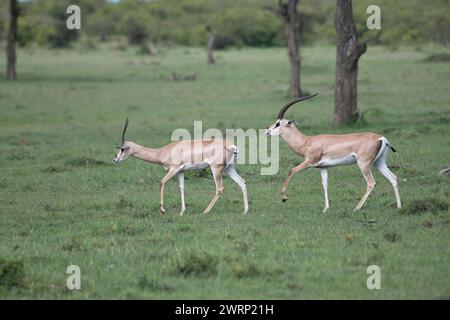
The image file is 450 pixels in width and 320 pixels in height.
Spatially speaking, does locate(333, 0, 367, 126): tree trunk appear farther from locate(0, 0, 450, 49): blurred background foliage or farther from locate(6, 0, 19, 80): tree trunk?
locate(6, 0, 19, 80): tree trunk

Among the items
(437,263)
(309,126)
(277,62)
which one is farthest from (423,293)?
(277,62)

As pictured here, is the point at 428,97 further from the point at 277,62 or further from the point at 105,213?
the point at 277,62

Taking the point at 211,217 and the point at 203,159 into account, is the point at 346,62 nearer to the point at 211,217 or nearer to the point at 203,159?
the point at 203,159

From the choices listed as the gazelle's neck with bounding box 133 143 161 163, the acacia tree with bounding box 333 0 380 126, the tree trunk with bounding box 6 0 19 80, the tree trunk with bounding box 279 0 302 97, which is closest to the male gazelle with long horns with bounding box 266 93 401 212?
the gazelle's neck with bounding box 133 143 161 163

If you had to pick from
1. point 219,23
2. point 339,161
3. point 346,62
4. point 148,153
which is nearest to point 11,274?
point 148,153

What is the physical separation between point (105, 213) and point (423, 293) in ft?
15.2

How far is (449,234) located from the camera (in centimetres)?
828

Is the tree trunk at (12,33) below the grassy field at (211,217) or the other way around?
the other way around

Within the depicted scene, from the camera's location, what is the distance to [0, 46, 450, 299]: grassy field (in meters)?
6.96

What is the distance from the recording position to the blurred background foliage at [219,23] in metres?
34.6

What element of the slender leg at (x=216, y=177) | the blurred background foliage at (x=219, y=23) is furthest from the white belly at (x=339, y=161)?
the blurred background foliage at (x=219, y=23)

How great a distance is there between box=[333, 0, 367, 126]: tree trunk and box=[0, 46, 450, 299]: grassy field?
471 mm

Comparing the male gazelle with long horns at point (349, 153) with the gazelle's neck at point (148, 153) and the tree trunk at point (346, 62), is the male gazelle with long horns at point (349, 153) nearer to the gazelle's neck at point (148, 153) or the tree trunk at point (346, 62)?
the gazelle's neck at point (148, 153)

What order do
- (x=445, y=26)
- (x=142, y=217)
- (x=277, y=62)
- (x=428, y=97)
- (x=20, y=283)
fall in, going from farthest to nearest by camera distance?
(x=277, y=62) < (x=445, y=26) < (x=428, y=97) < (x=142, y=217) < (x=20, y=283)
